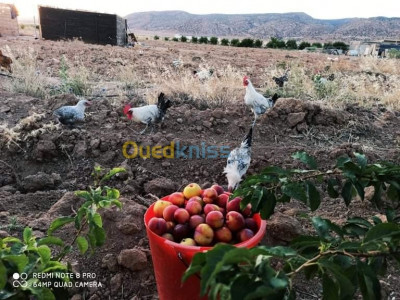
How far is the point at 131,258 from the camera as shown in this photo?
1.96 meters

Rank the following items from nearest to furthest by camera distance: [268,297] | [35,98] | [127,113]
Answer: [268,297] → [127,113] → [35,98]

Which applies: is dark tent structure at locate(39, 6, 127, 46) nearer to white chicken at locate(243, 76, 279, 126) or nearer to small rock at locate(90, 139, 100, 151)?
white chicken at locate(243, 76, 279, 126)

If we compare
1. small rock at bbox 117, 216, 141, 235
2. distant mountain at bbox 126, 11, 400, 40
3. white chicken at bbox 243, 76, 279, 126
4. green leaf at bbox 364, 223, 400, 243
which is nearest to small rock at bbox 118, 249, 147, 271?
small rock at bbox 117, 216, 141, 235

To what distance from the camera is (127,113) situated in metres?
4.14

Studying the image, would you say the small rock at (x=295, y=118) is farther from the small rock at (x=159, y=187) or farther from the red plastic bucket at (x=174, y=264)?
the red plastic bucket at (x=174, y=264)

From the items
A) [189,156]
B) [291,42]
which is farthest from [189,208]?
[291,42]

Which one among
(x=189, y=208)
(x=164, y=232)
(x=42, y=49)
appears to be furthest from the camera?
(x=42, y=49)

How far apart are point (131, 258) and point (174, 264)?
1.75 feet

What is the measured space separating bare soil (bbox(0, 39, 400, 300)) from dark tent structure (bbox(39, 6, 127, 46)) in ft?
48.1

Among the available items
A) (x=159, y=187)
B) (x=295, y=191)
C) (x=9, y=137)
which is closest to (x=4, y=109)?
(x=9, y=137)

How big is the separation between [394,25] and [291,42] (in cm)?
5102

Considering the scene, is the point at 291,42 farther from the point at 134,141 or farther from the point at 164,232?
the point at 164,232

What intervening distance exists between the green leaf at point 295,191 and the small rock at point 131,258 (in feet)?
3.62

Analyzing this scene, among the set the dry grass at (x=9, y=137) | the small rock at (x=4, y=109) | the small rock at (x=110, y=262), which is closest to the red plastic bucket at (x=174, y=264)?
the small rock at (x=110, y=262)
